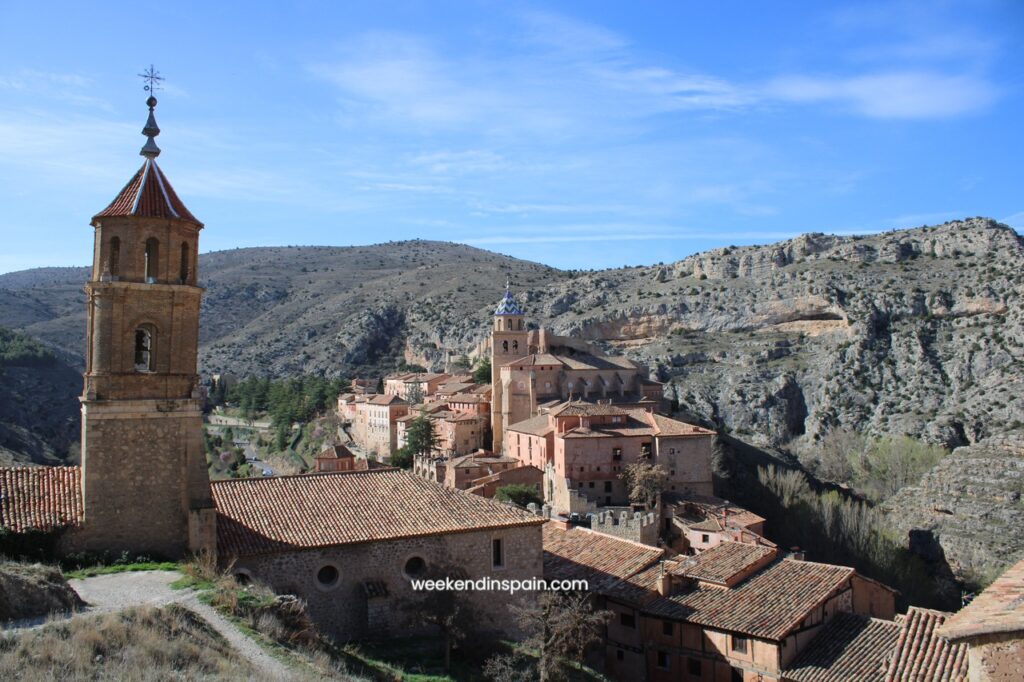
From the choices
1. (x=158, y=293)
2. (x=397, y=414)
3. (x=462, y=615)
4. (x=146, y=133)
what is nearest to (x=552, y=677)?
(x=462, y=615)

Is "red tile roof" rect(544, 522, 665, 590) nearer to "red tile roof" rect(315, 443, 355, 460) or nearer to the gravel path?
the gravel path

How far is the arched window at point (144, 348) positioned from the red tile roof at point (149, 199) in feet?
6.69

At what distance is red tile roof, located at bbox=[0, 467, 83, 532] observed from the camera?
12.8 m

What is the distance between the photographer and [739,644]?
53.5ft

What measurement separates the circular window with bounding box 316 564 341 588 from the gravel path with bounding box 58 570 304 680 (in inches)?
104

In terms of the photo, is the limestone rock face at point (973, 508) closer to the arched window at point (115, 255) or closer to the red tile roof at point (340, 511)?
the red tile roof at point (340, 511)

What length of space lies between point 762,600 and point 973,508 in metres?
34.3

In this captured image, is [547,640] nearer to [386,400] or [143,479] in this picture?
[143,479]

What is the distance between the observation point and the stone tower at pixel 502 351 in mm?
50562

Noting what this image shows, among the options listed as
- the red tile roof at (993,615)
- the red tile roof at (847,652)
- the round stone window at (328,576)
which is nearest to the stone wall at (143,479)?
the round stone window at (328,576)

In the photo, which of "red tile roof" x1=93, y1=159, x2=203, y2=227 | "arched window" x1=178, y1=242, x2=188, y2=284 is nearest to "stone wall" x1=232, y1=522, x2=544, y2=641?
"arched window" x1=178, y1=242, x2=188, y2=284

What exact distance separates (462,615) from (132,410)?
684cm

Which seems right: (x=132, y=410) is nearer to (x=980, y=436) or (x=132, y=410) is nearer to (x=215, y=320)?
(x=980, y=436)

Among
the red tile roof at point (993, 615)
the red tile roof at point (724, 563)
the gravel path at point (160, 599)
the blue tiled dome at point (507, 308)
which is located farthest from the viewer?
the blue tiled dome at point (507, 308)
